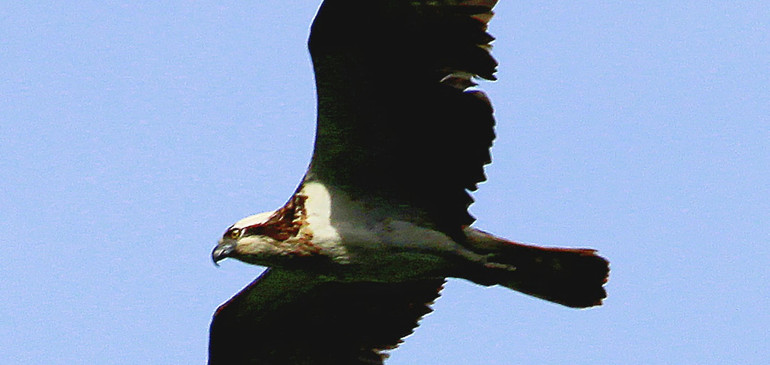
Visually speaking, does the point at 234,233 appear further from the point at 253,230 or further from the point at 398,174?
the point at 398,174

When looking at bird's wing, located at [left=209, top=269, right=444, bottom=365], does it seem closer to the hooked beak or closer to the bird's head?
the bird's head

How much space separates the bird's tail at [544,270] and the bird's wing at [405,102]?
12.0 inches

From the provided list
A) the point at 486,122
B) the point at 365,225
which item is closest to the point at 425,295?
the point at 365,225

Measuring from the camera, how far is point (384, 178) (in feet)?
31.4

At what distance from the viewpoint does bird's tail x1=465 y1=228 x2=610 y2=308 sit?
9594 mm

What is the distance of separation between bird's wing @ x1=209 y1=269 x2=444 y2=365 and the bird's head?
1013 mm

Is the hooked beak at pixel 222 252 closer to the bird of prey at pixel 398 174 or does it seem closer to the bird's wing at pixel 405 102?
the bird of prey at pixel 398 174

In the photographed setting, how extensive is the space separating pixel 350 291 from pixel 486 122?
220 centimetres

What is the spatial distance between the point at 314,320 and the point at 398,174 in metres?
1.81

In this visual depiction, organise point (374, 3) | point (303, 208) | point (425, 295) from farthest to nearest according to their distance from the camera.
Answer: point (425, 295) → point (303, 208) → point (374, 3)

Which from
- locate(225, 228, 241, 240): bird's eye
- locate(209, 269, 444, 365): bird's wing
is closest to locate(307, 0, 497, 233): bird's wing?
locate(225, 228, 241, 240): bird's eye

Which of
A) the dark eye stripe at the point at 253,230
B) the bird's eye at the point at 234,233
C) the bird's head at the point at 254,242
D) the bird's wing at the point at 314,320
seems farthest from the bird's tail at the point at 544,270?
the bird's eye at the point at 234,233

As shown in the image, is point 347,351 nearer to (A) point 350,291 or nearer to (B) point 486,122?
(A) point 350,291

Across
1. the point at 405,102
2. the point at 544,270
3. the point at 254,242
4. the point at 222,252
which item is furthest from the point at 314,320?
the point at 405,102
